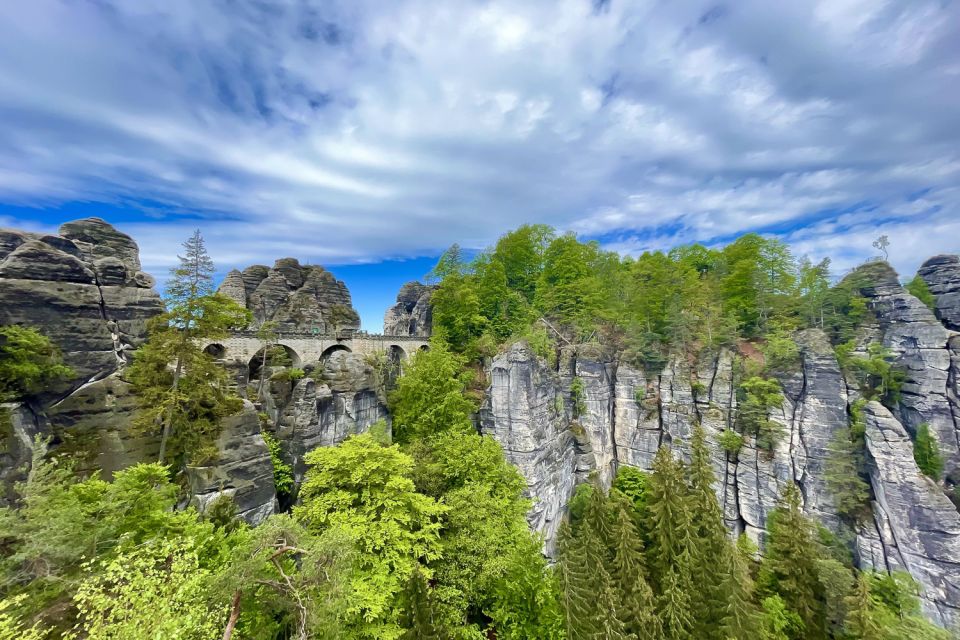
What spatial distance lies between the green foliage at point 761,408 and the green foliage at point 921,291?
39.6 feet

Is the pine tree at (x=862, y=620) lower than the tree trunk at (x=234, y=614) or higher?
lower

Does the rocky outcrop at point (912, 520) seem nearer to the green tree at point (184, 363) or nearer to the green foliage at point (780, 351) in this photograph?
the green foliage at point (780, 351)

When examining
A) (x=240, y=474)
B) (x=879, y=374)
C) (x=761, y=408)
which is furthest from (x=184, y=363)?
(x=879, y=374)

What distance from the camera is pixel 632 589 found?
1608 cm

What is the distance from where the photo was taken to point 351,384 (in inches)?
867

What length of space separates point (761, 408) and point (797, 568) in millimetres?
9266

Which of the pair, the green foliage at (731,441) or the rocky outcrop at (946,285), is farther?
the green foliage at (731,441)

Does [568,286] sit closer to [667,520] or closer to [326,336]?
Result: [667,520]

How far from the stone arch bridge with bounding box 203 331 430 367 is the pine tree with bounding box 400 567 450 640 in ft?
46.9

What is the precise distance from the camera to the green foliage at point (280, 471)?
18.5m

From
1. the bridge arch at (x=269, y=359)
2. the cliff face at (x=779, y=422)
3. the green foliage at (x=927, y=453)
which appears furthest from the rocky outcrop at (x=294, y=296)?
the green foliage at (x=927, y=453)

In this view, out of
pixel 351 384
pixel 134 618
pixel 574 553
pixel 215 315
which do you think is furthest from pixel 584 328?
pixel 134 618

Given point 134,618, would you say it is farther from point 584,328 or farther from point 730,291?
point 730,291

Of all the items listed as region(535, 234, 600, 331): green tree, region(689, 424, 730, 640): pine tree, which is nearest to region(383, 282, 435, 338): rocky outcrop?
region(535, 234, 600, 331): green tree
